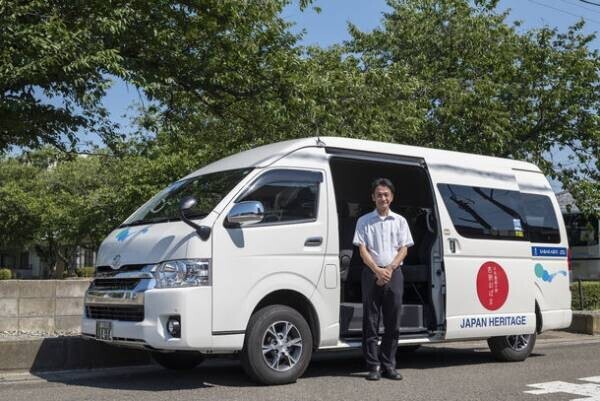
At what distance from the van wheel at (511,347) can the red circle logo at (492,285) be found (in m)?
0.62

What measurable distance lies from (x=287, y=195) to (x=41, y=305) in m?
5.47

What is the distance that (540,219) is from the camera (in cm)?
1004

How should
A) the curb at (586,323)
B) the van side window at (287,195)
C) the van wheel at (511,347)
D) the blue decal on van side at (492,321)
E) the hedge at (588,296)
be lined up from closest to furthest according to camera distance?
1. the van side window at (287,195)
2. the blue decal on van side at (492,321)
3. the van wheel at (511,347)
4. the curb at (586,323)
5. the hedge at (588,296)

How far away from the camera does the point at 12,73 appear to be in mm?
9164

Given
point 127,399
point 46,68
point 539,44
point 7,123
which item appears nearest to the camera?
point 127,399

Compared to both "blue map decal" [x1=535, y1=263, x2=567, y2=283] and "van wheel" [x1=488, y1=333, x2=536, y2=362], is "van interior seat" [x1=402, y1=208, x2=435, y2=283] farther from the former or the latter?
"blue map decal" [x1=535, y1=263, x2=567, y2=283]

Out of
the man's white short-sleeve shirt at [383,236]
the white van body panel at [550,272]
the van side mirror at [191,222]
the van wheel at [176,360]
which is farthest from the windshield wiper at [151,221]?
the white van body panel at [550,272]

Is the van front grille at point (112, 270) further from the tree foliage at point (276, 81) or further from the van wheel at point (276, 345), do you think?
the tree foliage at point (276, 81)

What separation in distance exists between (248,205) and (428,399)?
234 cm

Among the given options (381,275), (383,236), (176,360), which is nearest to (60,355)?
(176,360)

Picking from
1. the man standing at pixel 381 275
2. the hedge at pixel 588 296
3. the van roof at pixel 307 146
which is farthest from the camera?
the hedge at pixel 588 296

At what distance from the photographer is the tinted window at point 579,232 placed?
23484 mm

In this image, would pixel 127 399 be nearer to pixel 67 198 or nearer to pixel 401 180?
pixel 401 180

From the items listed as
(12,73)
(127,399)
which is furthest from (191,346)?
(12,73)
